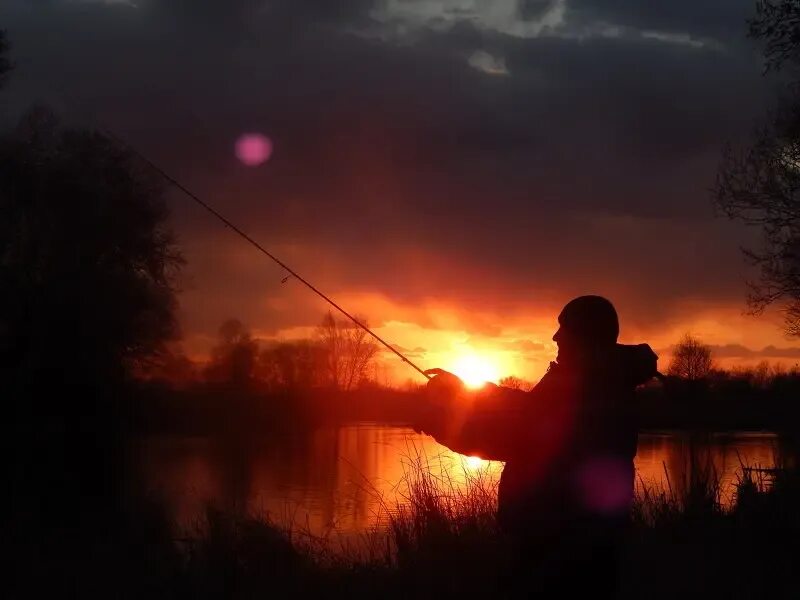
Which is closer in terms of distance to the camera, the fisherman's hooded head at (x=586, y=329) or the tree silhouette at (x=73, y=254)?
the fisherman's hooded head at (x=586, y=329)

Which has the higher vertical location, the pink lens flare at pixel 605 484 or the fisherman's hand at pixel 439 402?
the fisherman's hand at pixel 439 402

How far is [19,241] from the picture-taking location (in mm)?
24125

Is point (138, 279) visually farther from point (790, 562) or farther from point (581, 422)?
point (581, 422)

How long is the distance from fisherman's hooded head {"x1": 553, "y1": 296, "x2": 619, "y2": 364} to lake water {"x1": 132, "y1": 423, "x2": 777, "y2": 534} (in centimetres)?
560

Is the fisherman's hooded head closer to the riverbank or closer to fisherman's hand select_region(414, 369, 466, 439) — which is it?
fisherman's hand select_region(414, 369, 466, 439)

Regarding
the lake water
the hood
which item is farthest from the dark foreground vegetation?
the hood

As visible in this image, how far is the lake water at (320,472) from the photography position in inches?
436

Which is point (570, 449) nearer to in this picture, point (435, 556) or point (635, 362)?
point (635, 362)

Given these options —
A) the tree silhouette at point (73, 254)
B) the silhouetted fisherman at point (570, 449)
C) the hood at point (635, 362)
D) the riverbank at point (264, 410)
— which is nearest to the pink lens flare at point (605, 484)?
the silhouetted fisherman at point (570, 449)

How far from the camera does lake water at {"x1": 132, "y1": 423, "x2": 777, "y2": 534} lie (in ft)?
36.3

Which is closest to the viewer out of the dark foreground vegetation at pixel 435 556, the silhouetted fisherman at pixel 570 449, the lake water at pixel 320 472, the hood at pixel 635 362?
the silhouetted fisherman at pixel 570 449

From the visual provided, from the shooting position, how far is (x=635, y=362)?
116 inches

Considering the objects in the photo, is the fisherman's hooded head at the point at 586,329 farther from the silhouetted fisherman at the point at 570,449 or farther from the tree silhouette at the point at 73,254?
the tree silhouette at the point at 73,254

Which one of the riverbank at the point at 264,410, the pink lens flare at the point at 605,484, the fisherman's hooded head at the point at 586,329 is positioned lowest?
the pink lens flare at the point at 605,484
